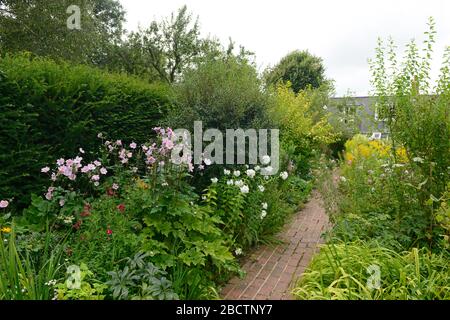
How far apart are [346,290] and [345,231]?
3.61 ft

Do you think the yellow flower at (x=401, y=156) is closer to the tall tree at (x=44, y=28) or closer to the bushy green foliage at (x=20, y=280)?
the bushy green foliage at (x=20, y=280)

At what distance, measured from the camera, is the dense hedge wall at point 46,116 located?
383cm

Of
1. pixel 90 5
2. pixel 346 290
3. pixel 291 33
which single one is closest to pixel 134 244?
pixel 346 290

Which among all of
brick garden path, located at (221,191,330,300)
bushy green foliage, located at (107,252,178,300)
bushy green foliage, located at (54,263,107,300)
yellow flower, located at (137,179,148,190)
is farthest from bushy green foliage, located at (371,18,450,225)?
bushy green foliage, located at (54,263,107,300)

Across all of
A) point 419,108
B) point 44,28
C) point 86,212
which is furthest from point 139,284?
point 44,28

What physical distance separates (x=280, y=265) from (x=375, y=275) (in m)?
1.37

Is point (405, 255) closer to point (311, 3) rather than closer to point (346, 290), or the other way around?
point (346, 290)

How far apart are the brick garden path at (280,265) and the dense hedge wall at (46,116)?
2.52 m

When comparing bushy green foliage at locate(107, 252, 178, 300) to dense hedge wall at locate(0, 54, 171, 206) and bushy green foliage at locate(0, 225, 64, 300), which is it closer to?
bushy green foliage at locate(0, 225, 64, 300)

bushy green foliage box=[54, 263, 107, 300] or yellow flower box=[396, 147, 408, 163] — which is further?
yellow flower box=[396, 147, 408, 163]

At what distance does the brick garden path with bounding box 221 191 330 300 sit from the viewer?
3.27 m

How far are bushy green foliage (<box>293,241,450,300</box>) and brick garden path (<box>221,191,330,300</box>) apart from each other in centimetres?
35

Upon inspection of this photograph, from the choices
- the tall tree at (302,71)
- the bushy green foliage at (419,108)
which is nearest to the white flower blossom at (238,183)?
the bushy green foliage at (419,108)

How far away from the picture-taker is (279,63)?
21172mm
